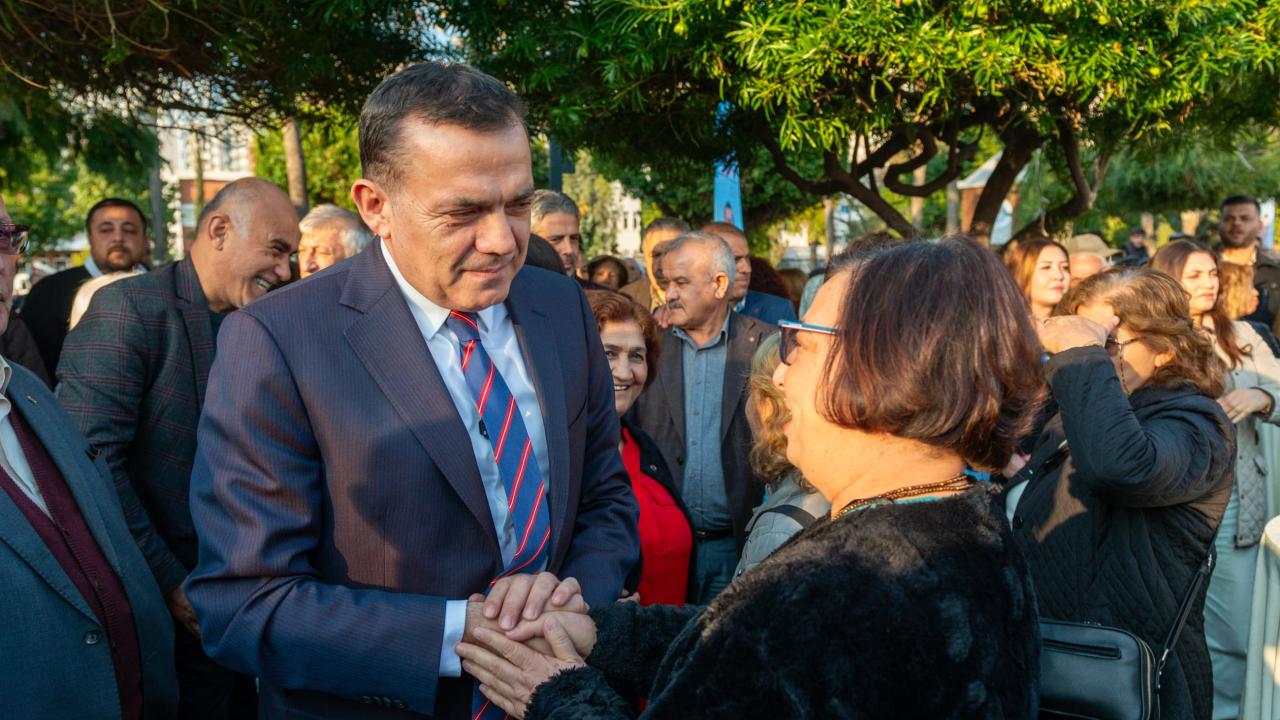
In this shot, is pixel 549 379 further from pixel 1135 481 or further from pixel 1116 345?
pixel 1116 345

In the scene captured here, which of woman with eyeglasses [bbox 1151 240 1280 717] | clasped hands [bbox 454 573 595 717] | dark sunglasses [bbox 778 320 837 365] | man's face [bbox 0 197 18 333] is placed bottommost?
woman with eyeglasses [bbox 1151 240 1280 717]

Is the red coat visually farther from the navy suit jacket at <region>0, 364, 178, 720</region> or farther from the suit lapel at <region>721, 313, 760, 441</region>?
the navy suit jacket at <region>0, 364, 178, 720</region>

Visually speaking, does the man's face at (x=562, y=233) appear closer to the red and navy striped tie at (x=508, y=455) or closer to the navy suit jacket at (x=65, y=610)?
the navy suit jacket at (x=65, y=610)

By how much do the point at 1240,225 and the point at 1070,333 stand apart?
551cm

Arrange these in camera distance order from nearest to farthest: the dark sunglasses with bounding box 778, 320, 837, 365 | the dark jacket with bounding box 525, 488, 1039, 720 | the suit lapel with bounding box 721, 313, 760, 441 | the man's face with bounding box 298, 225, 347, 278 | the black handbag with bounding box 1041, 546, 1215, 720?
the dark jacket with bounding box 525, 488, 1039, 720, the dark sunglasses with bounding box 778, 320, 837, 365, the black handbag with bounding box 1041, 546, 1215, 720, the suit lapel with bounding box 721, 313, 760, 441, the man's face with bounding box 298, 225, 347, 278

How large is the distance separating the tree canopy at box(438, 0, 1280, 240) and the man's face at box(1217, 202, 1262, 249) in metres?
1.34

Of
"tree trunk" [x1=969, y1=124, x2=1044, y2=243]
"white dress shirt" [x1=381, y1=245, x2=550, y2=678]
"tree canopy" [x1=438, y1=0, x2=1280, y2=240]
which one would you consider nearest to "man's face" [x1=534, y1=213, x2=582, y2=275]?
"tree canopy" [x1=438, y1=0, x2=1280, y2=240]

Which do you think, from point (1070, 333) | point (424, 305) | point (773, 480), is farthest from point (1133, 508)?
point (424, 305)

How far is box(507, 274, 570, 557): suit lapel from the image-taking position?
223cm

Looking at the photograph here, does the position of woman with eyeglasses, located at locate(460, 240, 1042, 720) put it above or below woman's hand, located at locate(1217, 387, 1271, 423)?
above

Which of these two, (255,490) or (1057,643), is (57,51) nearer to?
(255,490)

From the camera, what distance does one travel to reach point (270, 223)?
366cm

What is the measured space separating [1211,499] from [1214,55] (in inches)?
128

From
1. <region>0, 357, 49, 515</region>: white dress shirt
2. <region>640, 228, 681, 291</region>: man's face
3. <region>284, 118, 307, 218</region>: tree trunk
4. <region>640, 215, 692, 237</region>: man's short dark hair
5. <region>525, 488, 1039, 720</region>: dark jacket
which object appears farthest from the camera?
<region>284, 118, 307, 218</region>: tree trunk
